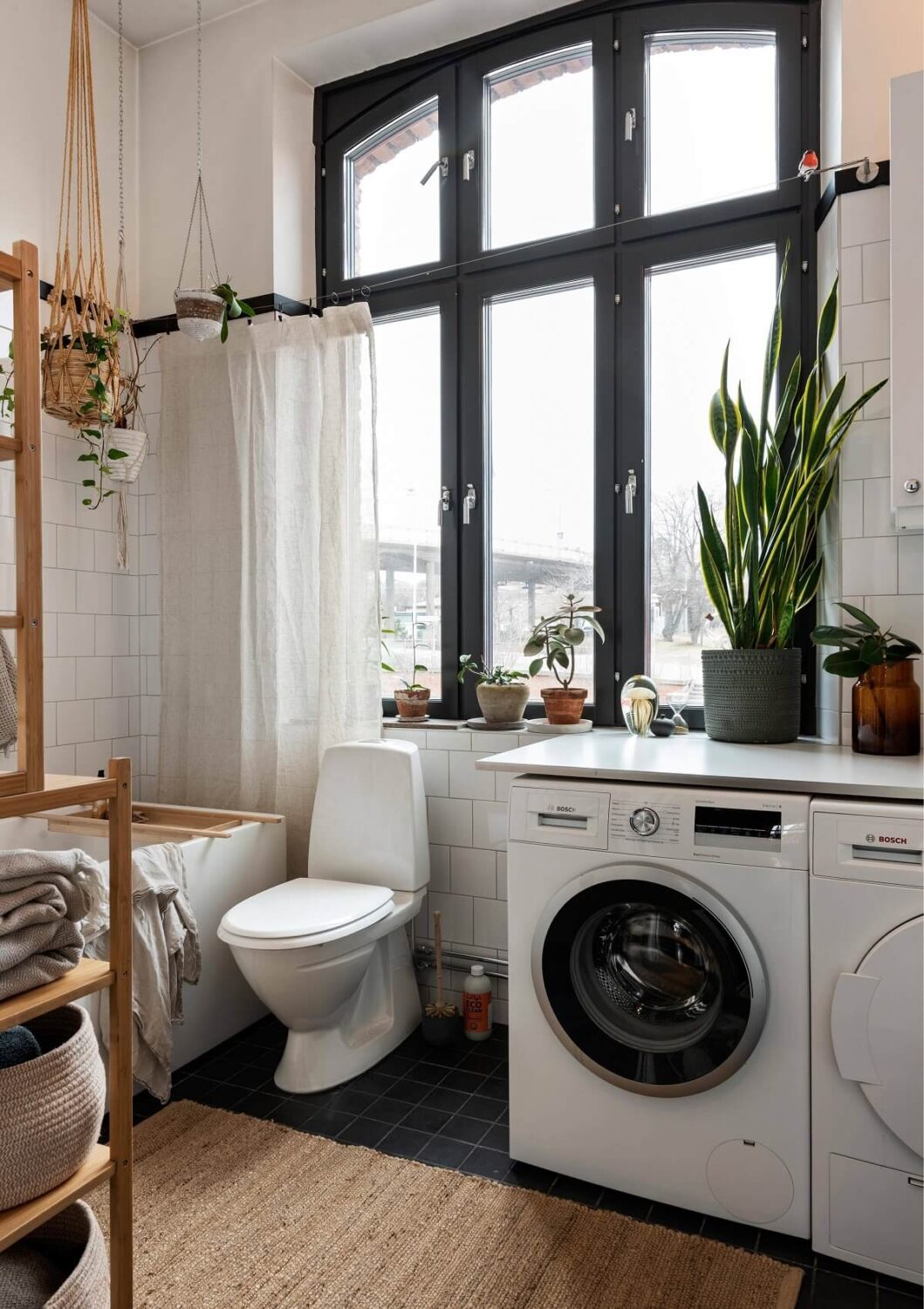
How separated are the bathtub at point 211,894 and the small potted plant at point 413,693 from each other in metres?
0.57

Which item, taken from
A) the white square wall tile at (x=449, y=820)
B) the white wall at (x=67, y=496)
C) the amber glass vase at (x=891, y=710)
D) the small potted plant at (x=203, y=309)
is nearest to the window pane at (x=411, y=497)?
the white square wall tile at (x=449, y=820)

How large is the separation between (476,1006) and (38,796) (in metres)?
1.69

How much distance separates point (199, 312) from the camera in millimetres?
2627

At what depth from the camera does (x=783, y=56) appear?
2.45 meters

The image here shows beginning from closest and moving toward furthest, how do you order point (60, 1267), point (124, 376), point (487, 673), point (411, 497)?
point (60, 1267)
point (487, 673)
point (411, 497)
point (124, 376)

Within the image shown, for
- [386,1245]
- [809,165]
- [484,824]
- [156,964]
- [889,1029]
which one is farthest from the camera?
[484,824]

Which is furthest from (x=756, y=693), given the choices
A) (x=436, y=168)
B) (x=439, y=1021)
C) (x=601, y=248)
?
(x=436, y=168)

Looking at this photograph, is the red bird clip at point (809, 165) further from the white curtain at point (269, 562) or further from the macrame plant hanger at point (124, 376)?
the macrame plant hanger at point (124, 376)

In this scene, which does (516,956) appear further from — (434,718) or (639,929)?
(434,718)

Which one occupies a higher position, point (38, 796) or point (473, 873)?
Answer: point (38, 796)

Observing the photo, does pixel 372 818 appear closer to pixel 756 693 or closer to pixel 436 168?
pixel 756 693

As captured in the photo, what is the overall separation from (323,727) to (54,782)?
1.48 m

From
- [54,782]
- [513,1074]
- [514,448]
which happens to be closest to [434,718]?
[514,448]

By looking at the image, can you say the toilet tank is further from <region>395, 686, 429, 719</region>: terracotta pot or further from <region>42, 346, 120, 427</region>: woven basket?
<region>42, 346, 120, 427</region>: woven basket
